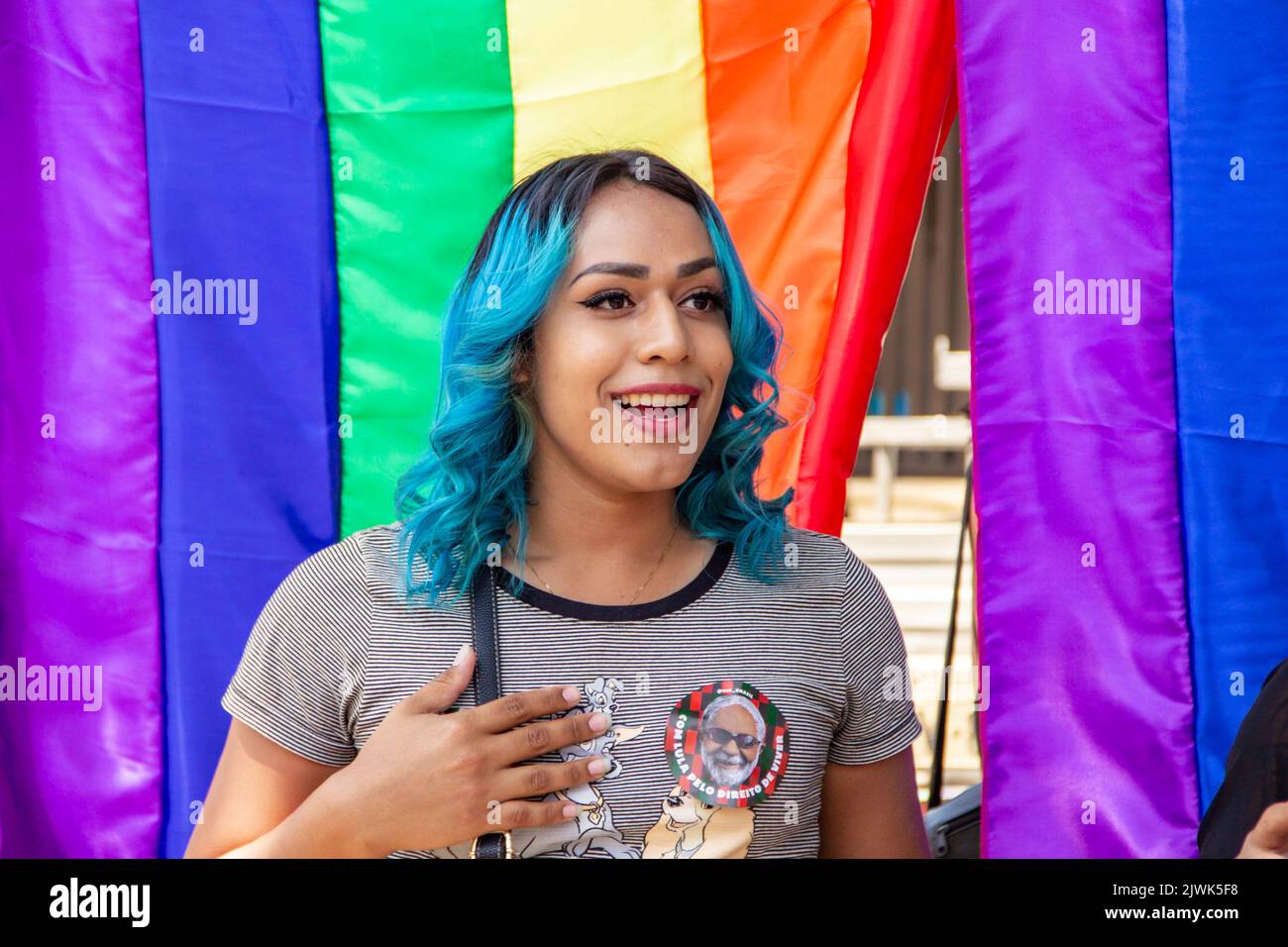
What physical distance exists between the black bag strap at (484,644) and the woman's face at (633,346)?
0.55 feet

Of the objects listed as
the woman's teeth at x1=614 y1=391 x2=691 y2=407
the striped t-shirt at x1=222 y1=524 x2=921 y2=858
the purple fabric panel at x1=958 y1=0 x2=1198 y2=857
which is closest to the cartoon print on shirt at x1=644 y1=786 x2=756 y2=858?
the striped t-shirt at x1=222 y1=524 x2=921 y2=858

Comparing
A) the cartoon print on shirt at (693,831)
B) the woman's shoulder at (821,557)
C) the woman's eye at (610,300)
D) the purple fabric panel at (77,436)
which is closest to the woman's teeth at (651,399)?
the woman's eye at (610,300)

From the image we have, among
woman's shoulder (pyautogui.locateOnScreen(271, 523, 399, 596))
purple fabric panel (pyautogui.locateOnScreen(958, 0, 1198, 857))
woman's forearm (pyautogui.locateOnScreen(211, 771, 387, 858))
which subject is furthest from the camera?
purple fabric panel (pyautogui.locateOnScreen(958, 0, 1198, 857))

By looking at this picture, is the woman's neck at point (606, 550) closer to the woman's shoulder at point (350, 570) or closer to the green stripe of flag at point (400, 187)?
the woman's shoulder at point (350, 570)

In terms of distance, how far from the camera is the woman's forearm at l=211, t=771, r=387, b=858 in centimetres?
126

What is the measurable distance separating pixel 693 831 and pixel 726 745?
0.09m

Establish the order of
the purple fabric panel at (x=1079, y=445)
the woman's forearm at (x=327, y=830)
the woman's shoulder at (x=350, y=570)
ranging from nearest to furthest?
1. the woman's forearm at (x=327, y=830)
2. the woman's shoulder at (x=350, y=570)
3. the purple fabric panel at (x=1079, y=445)

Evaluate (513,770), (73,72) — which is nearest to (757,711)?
(513,770)

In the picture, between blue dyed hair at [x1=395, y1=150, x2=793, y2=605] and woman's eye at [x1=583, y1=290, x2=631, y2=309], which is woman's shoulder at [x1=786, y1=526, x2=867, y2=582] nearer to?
blue dyed hair at [x1=395, y1=150, x2=793, y2=605]

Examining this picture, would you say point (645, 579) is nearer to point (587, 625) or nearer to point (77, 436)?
point (587, 625)

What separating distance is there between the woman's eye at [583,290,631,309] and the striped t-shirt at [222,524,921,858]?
0.30m

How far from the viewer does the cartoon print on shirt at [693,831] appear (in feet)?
4.26

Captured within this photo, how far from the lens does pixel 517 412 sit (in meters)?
1.47

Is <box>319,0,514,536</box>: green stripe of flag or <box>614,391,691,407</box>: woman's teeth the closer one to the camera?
<box>614,391,691,407</box>: woman's teeth
